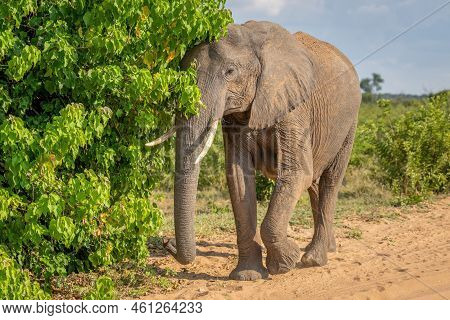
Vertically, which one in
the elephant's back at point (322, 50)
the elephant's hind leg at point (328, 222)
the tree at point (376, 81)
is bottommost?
the elephant's hind leg at point (328, 222)

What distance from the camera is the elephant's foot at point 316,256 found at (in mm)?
6992

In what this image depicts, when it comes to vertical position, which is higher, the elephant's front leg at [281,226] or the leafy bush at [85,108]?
the leafy bush at [85,108]

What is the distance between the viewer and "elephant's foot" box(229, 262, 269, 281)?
6.33 meters

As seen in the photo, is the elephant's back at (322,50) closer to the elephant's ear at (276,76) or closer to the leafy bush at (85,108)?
the elephant's ear at (276,76)

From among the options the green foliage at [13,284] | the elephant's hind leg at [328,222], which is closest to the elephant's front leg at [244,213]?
the elephant's hind leg at [328,222]

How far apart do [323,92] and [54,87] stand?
2.85 meters

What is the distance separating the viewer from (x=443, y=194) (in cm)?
1116

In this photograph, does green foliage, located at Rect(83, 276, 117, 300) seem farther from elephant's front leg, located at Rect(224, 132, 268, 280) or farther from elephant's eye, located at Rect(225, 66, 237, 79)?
elephant's eye, located at Rect(225, 66, 237, 79)

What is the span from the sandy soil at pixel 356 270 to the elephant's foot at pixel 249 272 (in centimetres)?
8

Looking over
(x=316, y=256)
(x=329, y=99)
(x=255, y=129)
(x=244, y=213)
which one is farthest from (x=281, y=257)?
(x=329, y=99)

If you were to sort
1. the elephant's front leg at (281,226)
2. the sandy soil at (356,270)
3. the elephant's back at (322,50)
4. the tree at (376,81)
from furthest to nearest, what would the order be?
the tree at (376,81)
the elephant's back at (322,50)
the elephant's front leg at (281,226)
the sandy soil at (356,270)

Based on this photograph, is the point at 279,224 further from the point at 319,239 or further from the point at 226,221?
the point at 226,221

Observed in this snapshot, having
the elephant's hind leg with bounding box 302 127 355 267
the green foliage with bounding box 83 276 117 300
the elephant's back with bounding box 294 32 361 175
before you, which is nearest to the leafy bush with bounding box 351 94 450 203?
the elephant's hind leg with bounding box 302 127 355 267
